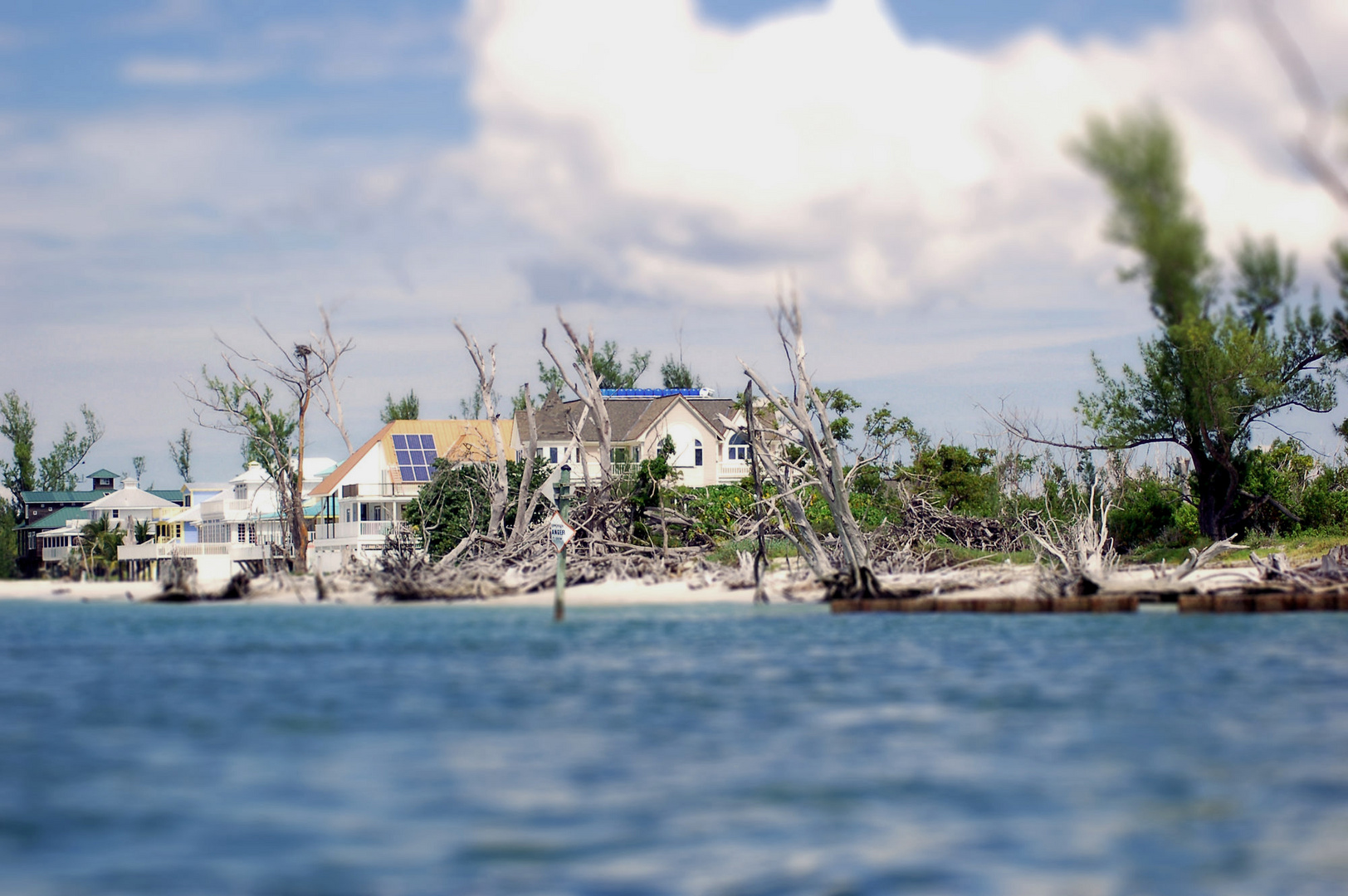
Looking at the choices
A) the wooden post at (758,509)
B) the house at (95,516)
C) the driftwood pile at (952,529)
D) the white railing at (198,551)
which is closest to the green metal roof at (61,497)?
the house at (95,516)

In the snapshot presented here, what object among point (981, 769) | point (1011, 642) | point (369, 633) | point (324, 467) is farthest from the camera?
point (324, 467)

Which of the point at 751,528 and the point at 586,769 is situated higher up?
Answer: the point at 751,528

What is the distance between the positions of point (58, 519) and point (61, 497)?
999cm

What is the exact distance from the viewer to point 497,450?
168 ft

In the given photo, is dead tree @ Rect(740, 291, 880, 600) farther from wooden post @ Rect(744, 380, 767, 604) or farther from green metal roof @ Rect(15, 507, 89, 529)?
green metal roof @ Rect(15, 507, 89, 529)

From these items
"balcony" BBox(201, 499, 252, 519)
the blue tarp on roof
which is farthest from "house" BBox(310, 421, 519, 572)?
the blue tarp on roof

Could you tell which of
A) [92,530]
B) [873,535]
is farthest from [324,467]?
[873,535]

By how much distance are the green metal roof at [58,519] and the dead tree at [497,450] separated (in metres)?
52.1

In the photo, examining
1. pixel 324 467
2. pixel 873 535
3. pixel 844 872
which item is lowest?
pixel 844 872

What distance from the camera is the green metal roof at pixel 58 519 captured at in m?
96.1

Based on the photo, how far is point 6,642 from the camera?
35.1 m

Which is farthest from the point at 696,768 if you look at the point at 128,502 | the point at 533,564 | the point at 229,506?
the point at 128,502

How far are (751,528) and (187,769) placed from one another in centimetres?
2479

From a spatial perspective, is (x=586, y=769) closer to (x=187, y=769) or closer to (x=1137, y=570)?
(x=187, y=769)
